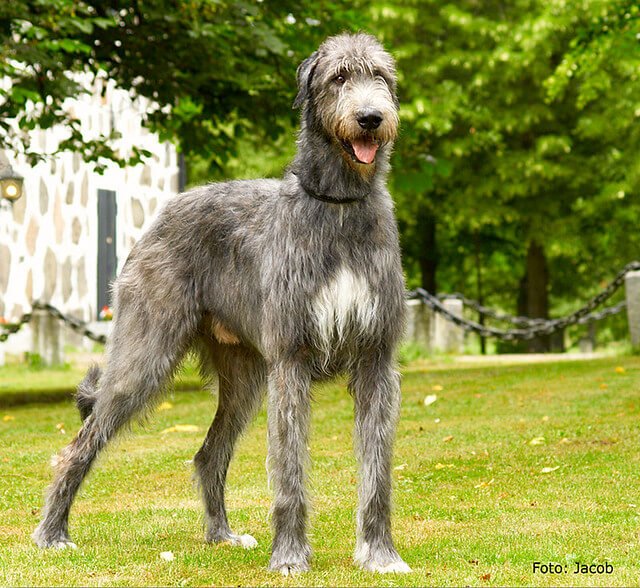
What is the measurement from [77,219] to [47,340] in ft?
18.1

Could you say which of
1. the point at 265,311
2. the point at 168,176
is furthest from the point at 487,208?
the point at 265,311

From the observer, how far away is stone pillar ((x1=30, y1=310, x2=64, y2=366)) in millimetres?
19281

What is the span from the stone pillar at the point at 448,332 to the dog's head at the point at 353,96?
15.6 m

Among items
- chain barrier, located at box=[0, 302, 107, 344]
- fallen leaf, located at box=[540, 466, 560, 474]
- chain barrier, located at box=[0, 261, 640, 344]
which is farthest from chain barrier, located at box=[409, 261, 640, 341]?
fallen leaf, located at box=[540, 466, 560, 474]

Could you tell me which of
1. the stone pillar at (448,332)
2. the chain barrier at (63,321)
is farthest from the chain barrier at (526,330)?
the chain barrier at (63,321)

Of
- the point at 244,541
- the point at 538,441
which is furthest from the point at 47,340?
the point at 244,541

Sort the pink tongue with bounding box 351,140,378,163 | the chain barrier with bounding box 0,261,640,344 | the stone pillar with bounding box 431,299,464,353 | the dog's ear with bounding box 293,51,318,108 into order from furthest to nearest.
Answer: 1. the stone pillar with bounding box 431,299,464,353
2. the chain barrier with bounding box 0,261,640,344
3. the dog's ear with bounding box 293,51,318,108
4. the pink tongue with bounding box 351,140,378,163

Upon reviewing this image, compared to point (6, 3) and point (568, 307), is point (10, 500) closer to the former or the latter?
point (6, 3)

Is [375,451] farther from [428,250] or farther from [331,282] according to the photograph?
[428,250]

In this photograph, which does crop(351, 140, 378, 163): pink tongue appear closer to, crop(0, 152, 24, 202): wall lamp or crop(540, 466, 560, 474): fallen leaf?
crop(540, 466, 560, 474): fallen leaf

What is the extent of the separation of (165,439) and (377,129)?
232 inches

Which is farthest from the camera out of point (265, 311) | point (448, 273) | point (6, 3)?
point (448, 273)

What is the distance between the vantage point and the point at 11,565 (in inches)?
217

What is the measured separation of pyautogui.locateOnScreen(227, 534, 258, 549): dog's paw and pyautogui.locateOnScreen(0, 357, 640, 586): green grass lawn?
0.07 meters
